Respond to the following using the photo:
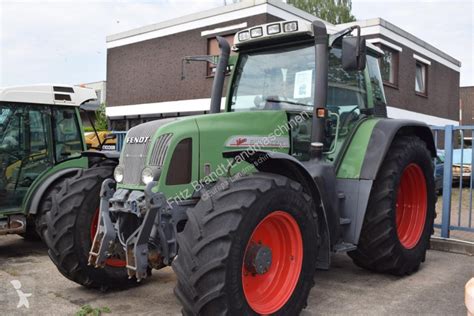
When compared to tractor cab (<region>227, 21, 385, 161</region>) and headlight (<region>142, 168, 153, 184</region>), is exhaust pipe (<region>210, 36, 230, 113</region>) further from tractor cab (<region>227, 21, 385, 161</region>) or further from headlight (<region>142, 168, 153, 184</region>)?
headlight (<region>142, 168, 153, 184</region>)

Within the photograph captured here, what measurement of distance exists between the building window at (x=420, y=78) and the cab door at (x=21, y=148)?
60.0ft

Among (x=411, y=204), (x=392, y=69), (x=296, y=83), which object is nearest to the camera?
(x=296, y=83)

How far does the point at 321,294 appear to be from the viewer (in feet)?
14.8

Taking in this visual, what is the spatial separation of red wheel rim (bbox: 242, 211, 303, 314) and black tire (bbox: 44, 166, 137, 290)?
4.97 ft

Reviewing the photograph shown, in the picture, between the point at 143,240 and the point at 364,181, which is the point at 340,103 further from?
the point at 143,240

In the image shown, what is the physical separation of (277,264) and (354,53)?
1.93m

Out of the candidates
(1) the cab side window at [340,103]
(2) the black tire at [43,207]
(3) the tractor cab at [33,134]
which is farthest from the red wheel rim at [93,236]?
(3) the tractor cab at [33,134]

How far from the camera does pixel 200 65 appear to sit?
17078mm

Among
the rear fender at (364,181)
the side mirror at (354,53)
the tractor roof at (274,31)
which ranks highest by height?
the tractor roof at (274,31)

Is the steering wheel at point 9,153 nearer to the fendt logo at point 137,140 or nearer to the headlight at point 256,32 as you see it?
the fendt logo at point 137,140

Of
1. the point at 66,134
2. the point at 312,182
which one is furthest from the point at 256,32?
the point at 66,134

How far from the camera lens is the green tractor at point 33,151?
6.47m

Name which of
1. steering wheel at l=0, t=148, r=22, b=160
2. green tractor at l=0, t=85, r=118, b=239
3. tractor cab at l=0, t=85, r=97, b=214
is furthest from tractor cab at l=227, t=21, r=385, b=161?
steering wheel at l=0, t=148, r=22, b=160

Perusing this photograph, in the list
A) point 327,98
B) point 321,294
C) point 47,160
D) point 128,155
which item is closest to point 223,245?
point 128,155
